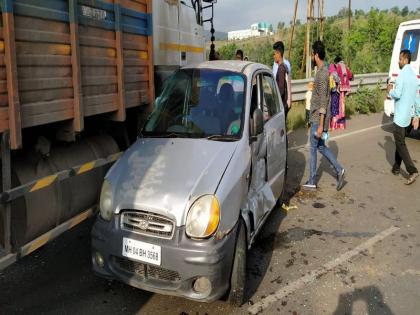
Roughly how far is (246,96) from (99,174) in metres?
1.57

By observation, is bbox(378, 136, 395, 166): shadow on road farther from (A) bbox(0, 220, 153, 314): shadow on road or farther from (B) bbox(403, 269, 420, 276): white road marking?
(A) bbox(0, 220, 153, 314): shadow on road

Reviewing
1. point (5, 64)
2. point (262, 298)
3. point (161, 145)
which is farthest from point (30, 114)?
point (262, 298)

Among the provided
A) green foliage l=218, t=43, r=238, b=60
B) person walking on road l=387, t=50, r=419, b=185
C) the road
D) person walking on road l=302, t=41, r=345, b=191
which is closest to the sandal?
person walking on road l=387, t=50, r=419, b=185

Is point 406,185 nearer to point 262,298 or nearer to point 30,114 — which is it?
point 262,298

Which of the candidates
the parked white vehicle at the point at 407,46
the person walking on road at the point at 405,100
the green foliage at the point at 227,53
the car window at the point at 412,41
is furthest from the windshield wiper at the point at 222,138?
the green foliage at the point at 227,53

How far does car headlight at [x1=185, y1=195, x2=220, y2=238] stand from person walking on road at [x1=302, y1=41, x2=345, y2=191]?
3428mm

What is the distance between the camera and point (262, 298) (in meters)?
3.59

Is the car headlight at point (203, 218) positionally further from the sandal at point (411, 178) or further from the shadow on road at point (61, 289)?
the sandal at point (411, 178)

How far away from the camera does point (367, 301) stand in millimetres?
3580

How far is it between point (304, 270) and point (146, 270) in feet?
5.33

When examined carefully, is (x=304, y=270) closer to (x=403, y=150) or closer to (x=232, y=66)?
(x=232, y=66)

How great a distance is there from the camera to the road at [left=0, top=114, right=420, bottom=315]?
3482 mm

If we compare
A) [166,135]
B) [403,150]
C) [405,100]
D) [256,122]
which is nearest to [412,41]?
[405,100]

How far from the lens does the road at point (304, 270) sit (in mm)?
3482
